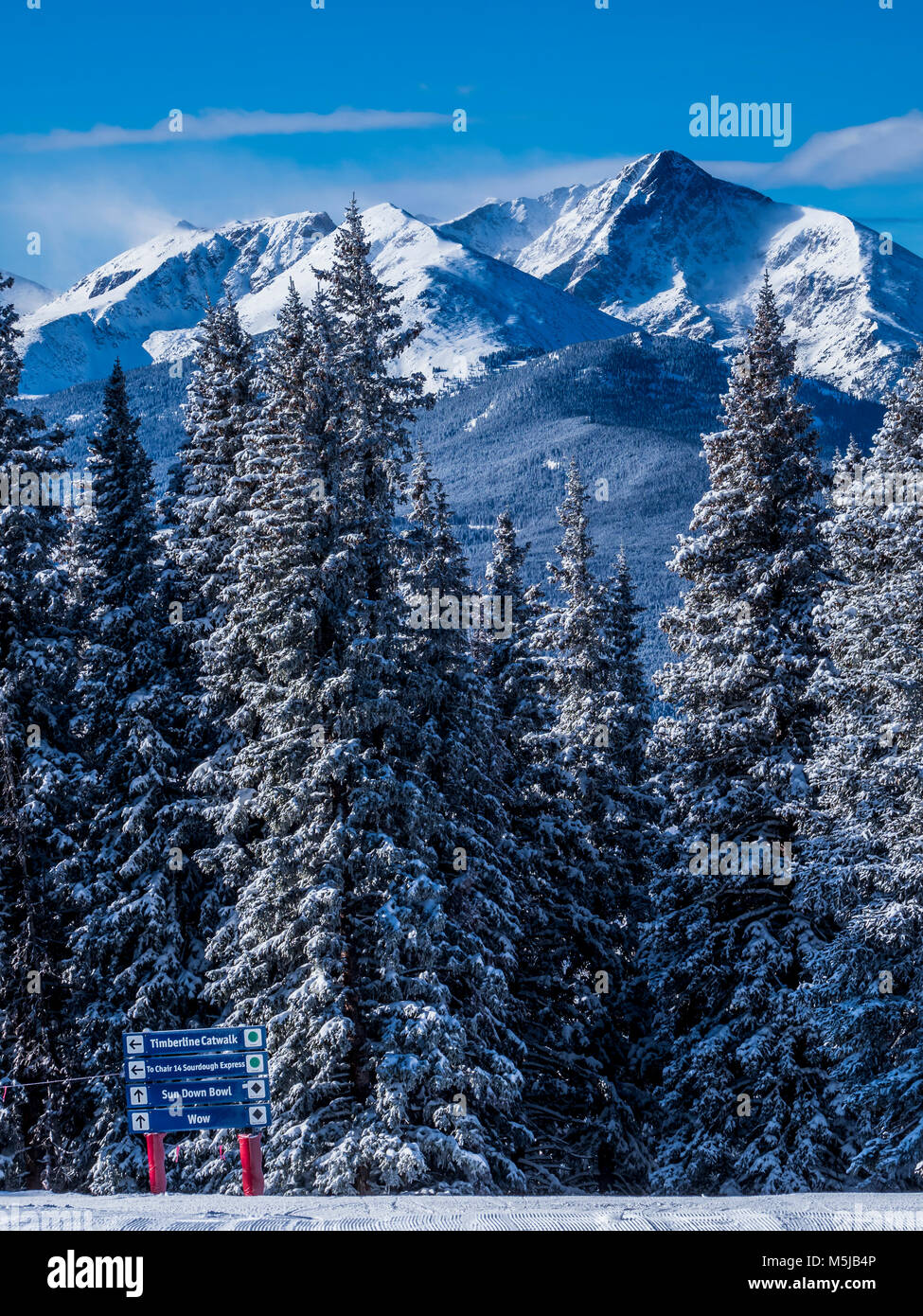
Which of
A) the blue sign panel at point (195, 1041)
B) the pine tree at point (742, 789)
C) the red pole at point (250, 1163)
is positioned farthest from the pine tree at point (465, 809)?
the blue sign panel at point (195, 1041)

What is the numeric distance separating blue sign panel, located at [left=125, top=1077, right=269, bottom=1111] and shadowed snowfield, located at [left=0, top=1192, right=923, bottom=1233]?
2.61 meters

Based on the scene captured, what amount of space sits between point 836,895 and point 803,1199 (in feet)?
38.3

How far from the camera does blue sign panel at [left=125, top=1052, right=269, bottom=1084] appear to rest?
1158cm

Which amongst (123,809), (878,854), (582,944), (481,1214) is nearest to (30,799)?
(123,809)

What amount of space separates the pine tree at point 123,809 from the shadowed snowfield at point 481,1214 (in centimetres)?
1358

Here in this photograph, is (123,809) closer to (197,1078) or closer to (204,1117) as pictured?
(197,1078)

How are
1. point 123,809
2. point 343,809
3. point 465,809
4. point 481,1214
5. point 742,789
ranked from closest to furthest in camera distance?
1. point 481,1214
2. point 343,809
3. point 742,789
4. point 465,809
5. point 123,809

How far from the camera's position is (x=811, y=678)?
21016 millimetres

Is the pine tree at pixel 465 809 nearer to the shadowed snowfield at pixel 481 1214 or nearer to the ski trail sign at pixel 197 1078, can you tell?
the ski trail sign at pixel 197 1078

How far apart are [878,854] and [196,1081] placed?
12.2 m

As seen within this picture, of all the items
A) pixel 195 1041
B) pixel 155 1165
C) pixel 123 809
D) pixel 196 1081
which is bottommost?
pixel 155 1165

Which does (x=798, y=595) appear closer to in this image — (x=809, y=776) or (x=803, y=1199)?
(x=809, y=776)

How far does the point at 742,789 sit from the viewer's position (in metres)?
21.5
